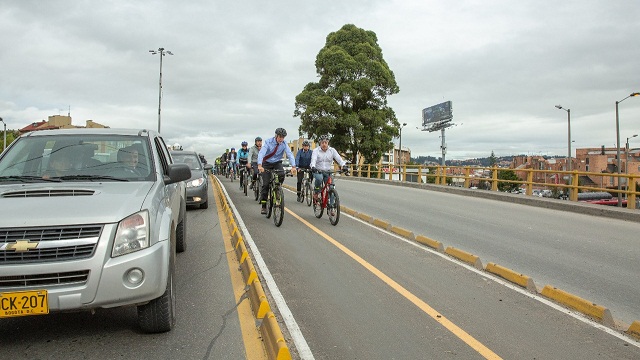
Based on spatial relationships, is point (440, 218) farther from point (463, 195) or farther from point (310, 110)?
Answer: point (310, 110)

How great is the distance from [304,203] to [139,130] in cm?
1001

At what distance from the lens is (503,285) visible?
19.4 ft

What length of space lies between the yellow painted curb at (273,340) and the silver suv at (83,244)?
2.68 ft

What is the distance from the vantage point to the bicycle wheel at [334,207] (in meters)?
10.4

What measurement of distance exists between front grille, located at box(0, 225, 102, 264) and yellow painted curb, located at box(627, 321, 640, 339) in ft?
14.9

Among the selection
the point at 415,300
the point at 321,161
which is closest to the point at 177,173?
the point at 415,300

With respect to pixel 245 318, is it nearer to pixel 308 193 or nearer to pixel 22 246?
pixel 22 246

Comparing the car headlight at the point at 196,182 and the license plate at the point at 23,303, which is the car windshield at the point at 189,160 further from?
the license plate at the point at 23,303

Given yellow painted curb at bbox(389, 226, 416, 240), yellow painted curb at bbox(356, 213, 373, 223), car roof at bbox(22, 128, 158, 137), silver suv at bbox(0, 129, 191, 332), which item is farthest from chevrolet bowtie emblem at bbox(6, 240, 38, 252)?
yellow painted curb at bbox(356, 213, 373, 223)

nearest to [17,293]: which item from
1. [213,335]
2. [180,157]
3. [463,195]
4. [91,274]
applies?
[91,274]

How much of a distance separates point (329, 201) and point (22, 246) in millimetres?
7636

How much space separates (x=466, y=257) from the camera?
7176 mm

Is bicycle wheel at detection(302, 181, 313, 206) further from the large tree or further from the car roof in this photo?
the large tree

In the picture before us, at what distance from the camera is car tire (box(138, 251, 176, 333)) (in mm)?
4039
